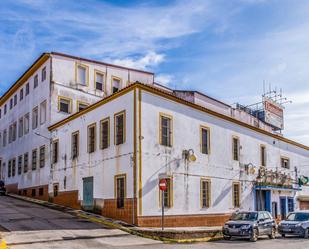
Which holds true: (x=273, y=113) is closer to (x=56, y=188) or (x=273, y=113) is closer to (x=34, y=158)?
(x=34, y=158)

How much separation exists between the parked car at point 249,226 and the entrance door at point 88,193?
28.0ft

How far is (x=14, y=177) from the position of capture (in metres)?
39.8

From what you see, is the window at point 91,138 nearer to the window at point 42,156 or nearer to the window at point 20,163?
the window at point 42,156

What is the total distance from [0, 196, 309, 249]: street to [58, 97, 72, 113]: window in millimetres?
10897

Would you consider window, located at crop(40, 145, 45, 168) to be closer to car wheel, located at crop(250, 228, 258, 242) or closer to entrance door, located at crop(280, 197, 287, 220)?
car wheel, located at crop(250, 228, 258, 242)

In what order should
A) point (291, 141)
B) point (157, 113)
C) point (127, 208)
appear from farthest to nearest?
point (291, 141)
point (157, 113)
point (127, 208)

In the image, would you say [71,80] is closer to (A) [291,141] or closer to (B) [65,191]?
(B) [65,191]

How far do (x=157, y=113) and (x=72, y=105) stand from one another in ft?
38.5

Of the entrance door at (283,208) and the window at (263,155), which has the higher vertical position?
→ the window at (263,155)

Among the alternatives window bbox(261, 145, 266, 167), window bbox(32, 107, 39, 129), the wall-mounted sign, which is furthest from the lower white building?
the wall-mounted sign

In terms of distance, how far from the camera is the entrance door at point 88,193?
25.2 metres

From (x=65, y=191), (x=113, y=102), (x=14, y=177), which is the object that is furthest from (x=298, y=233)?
(x=14, y=177)

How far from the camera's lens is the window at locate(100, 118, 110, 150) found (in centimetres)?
2442

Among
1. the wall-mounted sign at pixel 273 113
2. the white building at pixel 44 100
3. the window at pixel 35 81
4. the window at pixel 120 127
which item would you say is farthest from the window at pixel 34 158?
the wall-mounted sign at pixel 273 113
